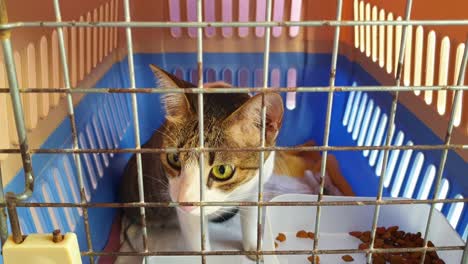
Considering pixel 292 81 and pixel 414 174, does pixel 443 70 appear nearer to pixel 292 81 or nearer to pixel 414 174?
pixel 414 174

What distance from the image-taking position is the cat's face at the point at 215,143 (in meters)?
0.84

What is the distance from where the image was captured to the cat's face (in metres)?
0.84

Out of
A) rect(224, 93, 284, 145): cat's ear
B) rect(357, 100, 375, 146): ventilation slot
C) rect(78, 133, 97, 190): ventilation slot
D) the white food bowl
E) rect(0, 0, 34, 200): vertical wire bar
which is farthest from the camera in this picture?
rect(357, 100, 375, 146): ventilation slot

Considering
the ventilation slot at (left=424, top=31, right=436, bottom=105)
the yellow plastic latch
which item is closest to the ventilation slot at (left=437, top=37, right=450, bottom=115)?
the ventilation slot at (left=424, top=31, right=436, bottom=105)

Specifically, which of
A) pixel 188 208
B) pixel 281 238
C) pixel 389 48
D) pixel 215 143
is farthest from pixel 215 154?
pixel 389 48

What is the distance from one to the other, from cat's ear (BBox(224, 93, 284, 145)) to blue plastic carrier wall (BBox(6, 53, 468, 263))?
36 cm

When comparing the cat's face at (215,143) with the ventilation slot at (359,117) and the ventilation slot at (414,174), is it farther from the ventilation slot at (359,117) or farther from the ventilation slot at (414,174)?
the ventilation slot at (359,117)

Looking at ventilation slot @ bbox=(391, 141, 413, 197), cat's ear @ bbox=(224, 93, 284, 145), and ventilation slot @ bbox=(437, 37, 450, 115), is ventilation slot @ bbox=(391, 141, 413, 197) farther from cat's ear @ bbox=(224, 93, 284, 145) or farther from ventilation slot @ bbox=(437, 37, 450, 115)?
cat's ear @ bbox=(224, 93, 284, 145)

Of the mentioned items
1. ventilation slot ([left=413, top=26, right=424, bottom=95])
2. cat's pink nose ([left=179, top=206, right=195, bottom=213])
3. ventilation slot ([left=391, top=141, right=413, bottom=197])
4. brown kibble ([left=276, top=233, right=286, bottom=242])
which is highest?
ventilation slot ([left=413, top=26, right=424, bottom=95])

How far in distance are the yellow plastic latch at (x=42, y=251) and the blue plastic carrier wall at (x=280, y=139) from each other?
9.3 inches

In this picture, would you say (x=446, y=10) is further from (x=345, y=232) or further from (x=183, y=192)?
(x=183, y=192)

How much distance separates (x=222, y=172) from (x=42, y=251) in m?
0.48

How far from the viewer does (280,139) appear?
1.50 meters

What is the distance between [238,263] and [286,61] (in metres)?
0.72
